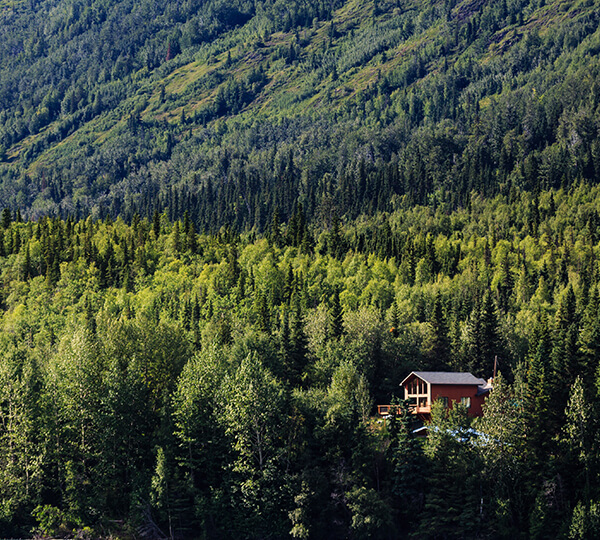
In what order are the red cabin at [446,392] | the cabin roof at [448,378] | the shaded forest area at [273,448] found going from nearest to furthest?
the shaded forest area at [273,448] → the red cabin at [446,392] → the cabin roof at [448,378]

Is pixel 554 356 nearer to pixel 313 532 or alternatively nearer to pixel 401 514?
pixel 401 514

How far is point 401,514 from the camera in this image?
9031cm

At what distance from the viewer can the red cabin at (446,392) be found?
10575 centimetres

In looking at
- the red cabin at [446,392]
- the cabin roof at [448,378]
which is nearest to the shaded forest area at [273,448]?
the red cabin at [446,392]

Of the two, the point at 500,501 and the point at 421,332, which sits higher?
the point at 421,332

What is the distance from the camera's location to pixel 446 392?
10612cm

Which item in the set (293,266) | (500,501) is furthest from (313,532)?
(293,266)

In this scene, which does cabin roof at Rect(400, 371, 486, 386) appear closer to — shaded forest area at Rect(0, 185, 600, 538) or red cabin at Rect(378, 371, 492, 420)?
red cabin at Rect(378, 371, 492, 420)

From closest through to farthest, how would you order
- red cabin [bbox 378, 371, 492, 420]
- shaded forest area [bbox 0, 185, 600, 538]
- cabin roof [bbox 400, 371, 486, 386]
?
shaded forest area [bbox 0, 185, 600, 538] < red cabin [bbox 378, 371, 492, 420] < cabin roof [bbox 400, 371, 486, 386]

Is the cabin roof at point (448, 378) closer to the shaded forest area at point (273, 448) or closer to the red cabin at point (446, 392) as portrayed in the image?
the red cabin at point (446, 392)

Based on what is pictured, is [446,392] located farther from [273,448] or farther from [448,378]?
[273,448]

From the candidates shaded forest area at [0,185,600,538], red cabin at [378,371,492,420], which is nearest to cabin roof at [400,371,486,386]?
red cabin at [378,371,492,420]

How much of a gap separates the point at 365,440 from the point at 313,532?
10587 millimetres

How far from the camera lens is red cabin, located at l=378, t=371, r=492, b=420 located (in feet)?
347
